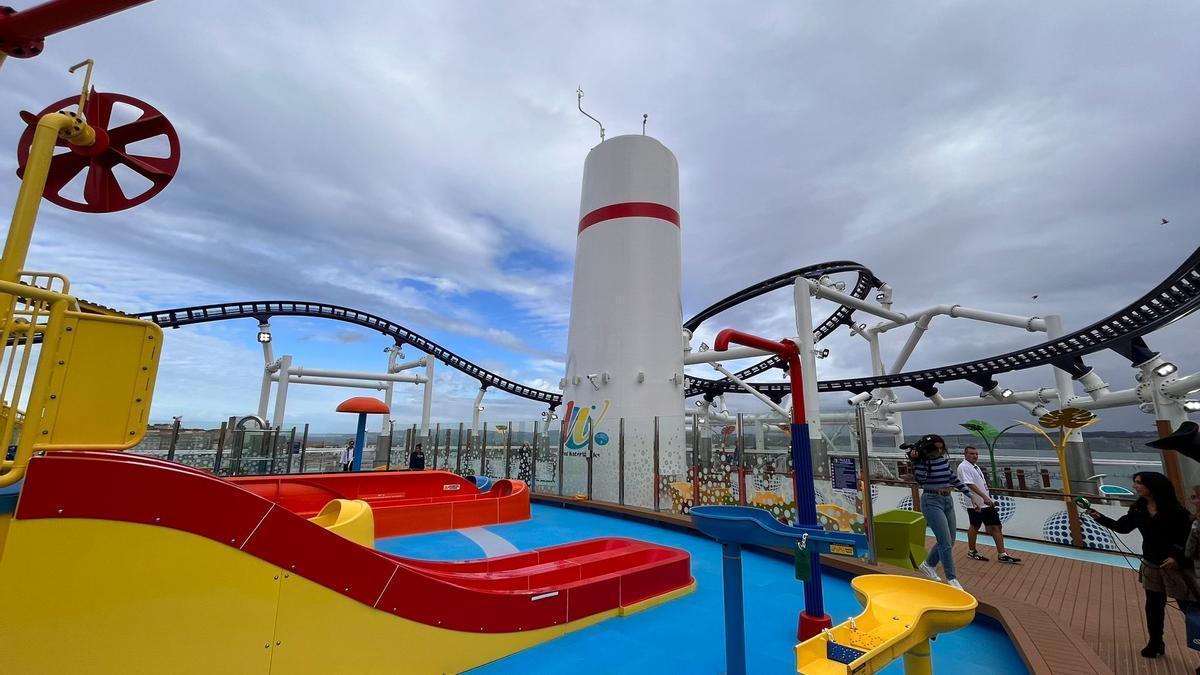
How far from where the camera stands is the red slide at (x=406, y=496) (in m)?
7.53

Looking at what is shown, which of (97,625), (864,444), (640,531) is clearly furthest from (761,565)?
(97,625)

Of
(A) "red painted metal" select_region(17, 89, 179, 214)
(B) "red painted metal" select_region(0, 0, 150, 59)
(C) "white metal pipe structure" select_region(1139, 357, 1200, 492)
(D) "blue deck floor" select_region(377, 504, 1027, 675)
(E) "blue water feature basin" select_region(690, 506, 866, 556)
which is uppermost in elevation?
(B) "red painted metal" select_region(0, 0, 150, 59)

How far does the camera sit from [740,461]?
805cm

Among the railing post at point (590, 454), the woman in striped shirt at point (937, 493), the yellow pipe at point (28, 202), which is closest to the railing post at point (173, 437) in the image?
the railing post at point (590, 454)

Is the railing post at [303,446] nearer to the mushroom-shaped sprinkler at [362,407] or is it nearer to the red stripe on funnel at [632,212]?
the mushroom-shaped sprinkler at [362,407]

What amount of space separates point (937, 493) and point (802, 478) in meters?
2.39

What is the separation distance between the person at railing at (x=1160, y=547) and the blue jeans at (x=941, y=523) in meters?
1.45

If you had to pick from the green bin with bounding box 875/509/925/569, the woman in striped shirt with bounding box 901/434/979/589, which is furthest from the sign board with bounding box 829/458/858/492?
the woman in striped shirt with bounding box 901/434/979/589

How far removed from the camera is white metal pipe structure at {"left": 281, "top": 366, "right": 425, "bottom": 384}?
17153mm

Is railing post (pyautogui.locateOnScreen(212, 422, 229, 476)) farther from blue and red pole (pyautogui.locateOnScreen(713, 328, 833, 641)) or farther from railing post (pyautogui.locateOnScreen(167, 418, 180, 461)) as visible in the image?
blue and red pole (pyautogui.locateOnScreen(713, 328, 833, 641))

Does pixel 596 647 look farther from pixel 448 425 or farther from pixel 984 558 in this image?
pixel 448 425

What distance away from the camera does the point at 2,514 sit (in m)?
1.91

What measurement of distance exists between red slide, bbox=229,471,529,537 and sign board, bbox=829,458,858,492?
542cm

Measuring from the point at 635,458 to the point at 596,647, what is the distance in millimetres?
6230
